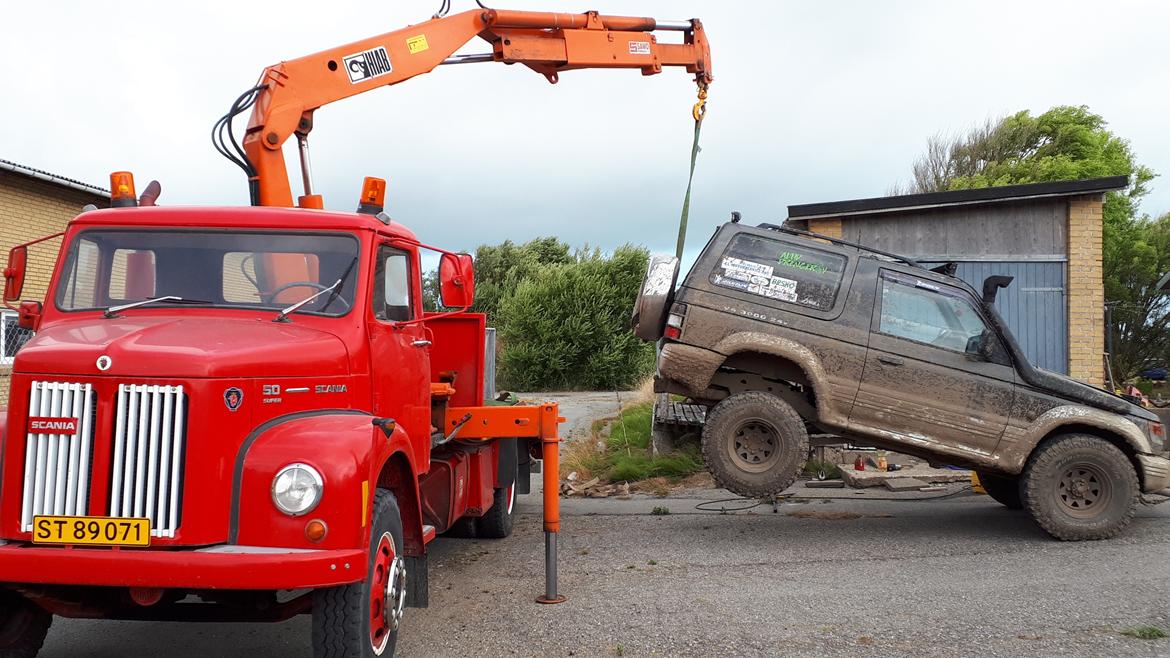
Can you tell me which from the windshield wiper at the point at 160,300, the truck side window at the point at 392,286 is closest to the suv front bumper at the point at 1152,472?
the truck side window at the point at 392,286

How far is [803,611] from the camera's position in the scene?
19.6 ft

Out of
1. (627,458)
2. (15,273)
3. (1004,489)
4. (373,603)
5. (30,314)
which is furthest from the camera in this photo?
Result: (627,458)

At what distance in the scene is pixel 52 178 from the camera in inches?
622

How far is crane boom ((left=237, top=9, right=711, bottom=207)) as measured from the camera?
7.55 m

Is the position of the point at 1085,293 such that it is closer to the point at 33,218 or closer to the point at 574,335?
the point at 33,218

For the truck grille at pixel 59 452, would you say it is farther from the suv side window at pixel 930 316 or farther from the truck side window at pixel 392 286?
the suv side window at pixel 930 316

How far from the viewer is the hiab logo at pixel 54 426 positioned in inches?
163

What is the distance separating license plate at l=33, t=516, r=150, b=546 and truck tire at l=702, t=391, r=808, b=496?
4918 millimetres

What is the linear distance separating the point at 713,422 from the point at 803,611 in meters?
2.32

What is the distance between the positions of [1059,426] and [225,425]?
22.4ft

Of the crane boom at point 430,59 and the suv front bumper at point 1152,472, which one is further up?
the crane boom at point 430,59

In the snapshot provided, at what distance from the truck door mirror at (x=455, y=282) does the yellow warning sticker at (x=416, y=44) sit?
10.5ft

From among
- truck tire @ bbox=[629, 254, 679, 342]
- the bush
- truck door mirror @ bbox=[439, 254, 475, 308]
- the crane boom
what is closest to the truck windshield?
truck door mirror @ bbox=[439, 254, 475, 308]

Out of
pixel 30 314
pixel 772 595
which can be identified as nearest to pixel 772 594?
pixel 772 595
